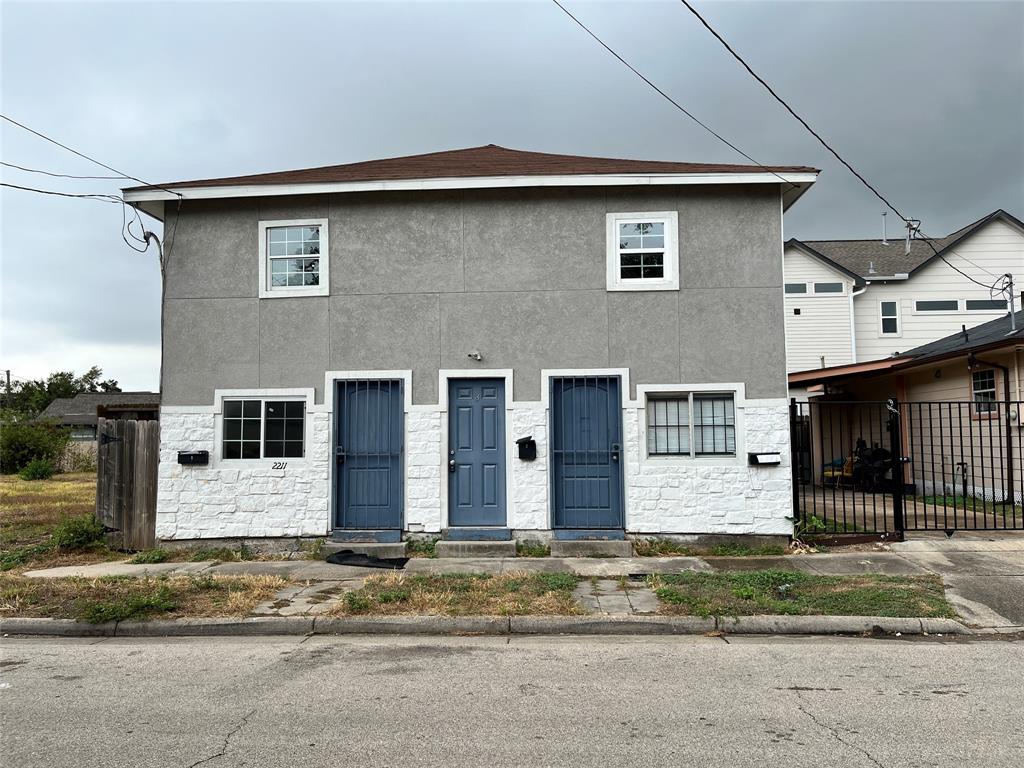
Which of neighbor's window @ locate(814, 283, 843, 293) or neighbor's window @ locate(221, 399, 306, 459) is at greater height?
neighbor's window @ locate(814, 283, 843, 293)

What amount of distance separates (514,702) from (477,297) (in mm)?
6686

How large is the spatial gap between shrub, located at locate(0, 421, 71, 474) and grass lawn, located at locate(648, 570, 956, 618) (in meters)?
30.3

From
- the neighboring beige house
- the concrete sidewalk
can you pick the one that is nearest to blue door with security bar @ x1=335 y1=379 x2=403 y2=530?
the concrete sidewalk

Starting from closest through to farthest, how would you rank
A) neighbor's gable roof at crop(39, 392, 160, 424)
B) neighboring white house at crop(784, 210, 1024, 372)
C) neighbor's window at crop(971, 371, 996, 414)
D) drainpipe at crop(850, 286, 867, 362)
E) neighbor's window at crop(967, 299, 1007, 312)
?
neighbor's window at crop(971, 371, 996, 414) → neighbor's window at crop(967, 299, 1007, 312) → drainpipe at crop(850, 286, 867, 362) → neighboring white house at crop(784, 210, 1024, 372) → neighbor's gable roof at crop(39, 392, 160, 424)

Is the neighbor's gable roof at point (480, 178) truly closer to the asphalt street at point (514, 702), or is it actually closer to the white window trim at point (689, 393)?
the white window trim at point (689, 393)

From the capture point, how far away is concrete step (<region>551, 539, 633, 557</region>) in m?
9.99

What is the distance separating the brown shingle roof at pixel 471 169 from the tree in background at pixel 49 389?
4999 cm

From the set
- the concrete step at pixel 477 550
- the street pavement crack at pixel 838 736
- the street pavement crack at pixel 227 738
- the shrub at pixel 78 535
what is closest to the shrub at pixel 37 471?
the shrub at pixel 78 535

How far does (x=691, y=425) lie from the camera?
34.0 ft

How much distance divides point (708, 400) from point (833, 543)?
8.50 ft

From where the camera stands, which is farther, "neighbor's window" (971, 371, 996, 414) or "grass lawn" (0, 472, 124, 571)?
"neighbor's window" (971, 371, 996, 414)

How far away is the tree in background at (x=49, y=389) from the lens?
5522cm

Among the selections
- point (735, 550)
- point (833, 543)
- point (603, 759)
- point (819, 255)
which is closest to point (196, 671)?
point (603, 759)

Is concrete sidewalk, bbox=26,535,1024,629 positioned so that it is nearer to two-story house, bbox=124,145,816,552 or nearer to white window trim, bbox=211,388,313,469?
two-story house, bbox=124,145,816,552
